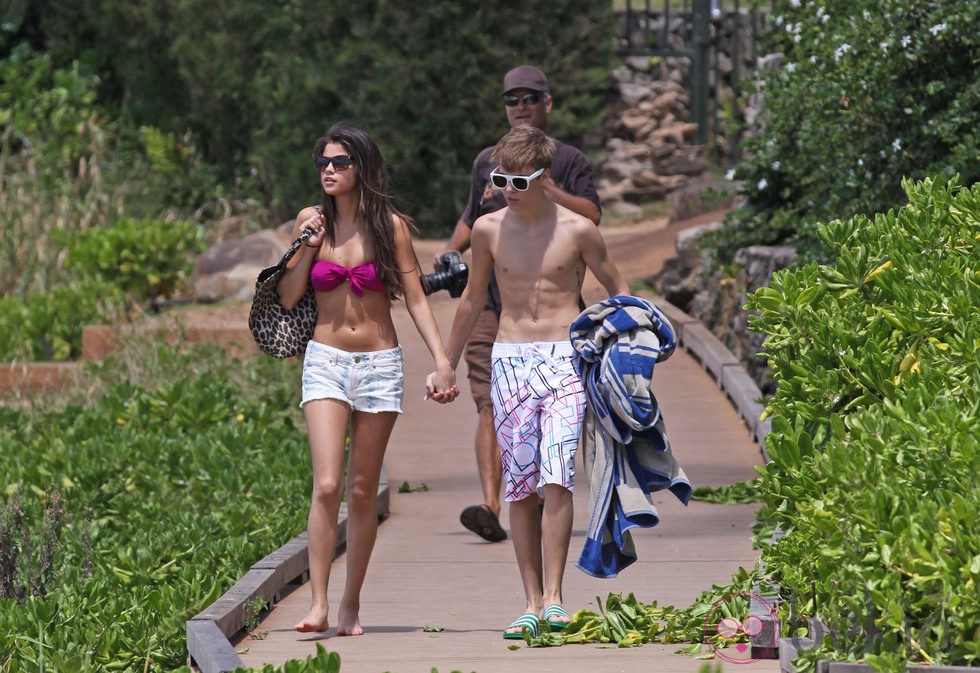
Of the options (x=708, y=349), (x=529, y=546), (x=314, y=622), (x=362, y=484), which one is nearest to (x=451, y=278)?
(x=362, y=484)

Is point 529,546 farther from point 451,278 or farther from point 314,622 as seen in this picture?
point 451,278

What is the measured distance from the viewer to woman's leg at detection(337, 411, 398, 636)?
6328mm

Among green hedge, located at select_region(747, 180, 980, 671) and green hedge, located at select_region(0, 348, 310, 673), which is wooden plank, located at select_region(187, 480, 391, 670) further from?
green hedge, located at select_region(747, 180, 980, 671)

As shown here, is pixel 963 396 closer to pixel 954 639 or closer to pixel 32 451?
pixel 954 639

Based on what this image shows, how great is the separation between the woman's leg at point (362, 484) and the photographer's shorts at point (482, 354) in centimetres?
189

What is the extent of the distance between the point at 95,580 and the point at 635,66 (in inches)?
631

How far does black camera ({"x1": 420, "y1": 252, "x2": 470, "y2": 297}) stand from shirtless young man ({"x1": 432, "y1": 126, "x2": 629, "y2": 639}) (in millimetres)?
498

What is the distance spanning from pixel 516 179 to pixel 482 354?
2.08m

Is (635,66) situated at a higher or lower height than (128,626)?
higher

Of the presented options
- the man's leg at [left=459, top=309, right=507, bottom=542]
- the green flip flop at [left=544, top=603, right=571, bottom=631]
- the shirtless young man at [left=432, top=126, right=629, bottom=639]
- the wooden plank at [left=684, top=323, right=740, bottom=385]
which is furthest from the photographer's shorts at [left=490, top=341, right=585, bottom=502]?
the wooden plank at [left=684, top=323, right=740, bottom=385]

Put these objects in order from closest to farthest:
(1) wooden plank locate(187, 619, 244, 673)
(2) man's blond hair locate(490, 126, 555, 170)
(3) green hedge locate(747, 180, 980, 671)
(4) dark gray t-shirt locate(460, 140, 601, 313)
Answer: (3) green hedge locate(747, 180, 980, 671) < (1) wooden plank locate(187, 619, 244, 673) < (2) man's blond hair locate(490, 126, 555, 170) < (4) dark gray t-shirt locate(460, 140, 601, 313)

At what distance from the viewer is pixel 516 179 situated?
248 inches

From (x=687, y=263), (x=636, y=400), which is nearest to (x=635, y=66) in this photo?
(x=687, y=263)

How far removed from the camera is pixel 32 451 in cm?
1082
